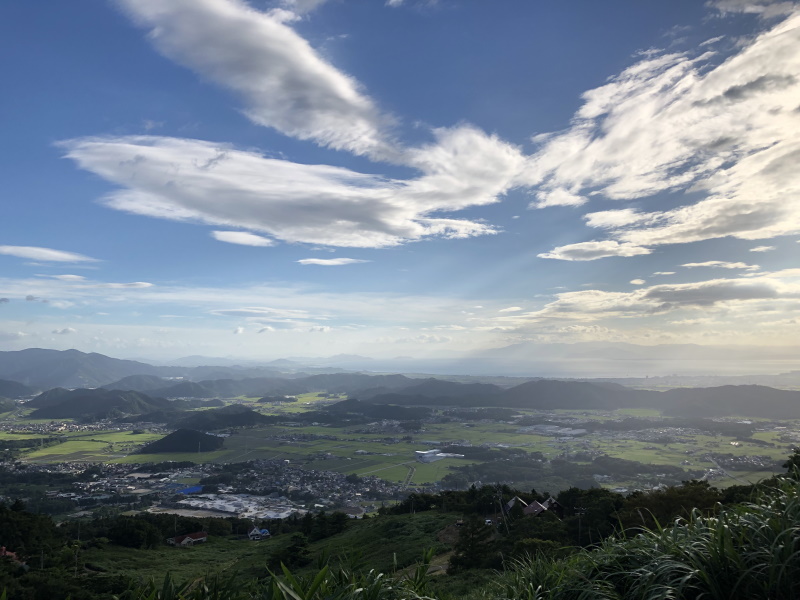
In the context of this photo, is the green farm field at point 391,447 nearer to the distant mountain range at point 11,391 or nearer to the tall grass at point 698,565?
the tall grass at point 698,565

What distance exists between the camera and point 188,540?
1335 inches

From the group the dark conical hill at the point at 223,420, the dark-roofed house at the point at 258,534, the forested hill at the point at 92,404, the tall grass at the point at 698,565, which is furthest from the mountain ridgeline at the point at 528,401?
the tall grass at the point at 698,565

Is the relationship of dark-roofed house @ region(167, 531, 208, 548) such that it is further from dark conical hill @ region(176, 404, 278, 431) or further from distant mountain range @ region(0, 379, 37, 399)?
distant mountain range @ region(0, 379, 37, 399)

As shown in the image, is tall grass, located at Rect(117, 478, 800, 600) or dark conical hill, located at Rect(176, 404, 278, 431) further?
dark conical hill, located at Rect(176, 404, 278, 431)

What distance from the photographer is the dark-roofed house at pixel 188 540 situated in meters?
33.6

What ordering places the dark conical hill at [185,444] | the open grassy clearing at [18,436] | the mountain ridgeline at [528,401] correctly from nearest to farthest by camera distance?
1. the dark conical hill at [185,444]
2. the open grassy clearing at [18,436]
3. the mountain ridgeline at [528,401]

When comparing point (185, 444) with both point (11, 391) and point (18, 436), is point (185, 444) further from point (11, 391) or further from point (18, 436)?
point (11, 391)

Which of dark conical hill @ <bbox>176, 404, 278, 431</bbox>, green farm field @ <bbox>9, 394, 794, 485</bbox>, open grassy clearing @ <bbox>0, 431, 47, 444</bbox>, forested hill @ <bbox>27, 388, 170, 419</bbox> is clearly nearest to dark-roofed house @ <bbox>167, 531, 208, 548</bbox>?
green farm field @ <bbox>9, 394, 794, 485</bbox>

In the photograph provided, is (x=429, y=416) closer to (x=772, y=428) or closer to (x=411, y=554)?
(x=772, y=428)

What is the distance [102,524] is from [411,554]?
3030cm

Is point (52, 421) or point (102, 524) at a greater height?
point (102, 524)

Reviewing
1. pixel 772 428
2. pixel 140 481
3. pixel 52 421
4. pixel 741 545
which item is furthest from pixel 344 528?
pixel 52 421

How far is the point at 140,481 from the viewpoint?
68.9 m

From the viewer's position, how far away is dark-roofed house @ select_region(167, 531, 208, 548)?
33.6m
